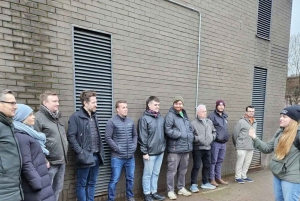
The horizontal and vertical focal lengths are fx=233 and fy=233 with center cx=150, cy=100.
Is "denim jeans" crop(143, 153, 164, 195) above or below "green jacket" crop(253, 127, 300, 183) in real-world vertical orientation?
below

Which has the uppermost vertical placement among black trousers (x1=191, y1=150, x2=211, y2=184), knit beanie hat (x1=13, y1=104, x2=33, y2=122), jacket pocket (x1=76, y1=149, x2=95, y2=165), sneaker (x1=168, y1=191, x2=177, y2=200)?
knit beanie hat (x1=13, y1=104, x2=33, y2=122)

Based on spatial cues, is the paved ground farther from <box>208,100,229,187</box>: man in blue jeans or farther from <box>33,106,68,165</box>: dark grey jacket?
<box>33,106,68,165</box>: dark grey jacket

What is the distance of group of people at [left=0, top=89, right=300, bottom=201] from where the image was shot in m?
2.13

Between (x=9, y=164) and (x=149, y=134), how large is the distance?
2381mm

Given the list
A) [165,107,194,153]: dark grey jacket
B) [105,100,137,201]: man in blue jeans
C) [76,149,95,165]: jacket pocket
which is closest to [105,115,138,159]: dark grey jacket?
[105,100,137,201]: man in blue jeans

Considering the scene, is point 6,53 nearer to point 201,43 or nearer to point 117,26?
point 117,26

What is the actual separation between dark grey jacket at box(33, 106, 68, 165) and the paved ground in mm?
2498

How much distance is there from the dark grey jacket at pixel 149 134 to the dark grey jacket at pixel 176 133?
0.23m

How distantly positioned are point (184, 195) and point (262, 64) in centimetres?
451

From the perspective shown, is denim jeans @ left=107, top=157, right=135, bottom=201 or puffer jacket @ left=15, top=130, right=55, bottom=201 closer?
puffer jacket @ left=15, top=130, right=55, bottom=201

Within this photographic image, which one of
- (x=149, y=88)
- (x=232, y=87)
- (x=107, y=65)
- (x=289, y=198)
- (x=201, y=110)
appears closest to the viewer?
(x=289, y=198)

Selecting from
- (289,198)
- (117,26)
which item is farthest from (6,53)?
(289,198)

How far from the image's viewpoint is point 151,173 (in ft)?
13.6

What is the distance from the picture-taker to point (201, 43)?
5.27 m
